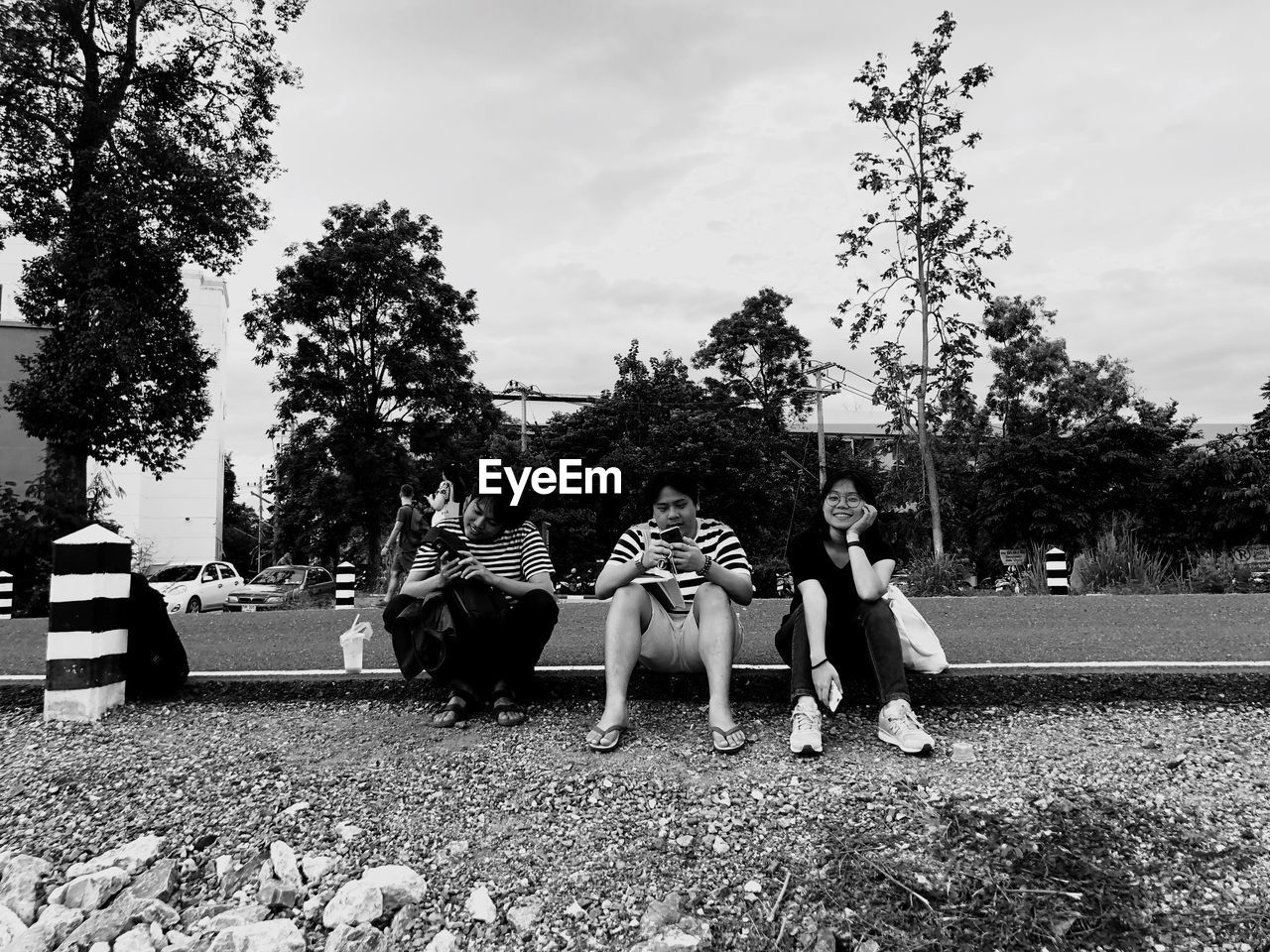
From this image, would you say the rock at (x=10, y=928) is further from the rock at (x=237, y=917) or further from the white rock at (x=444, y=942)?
the white rock at (x=444, y=942)

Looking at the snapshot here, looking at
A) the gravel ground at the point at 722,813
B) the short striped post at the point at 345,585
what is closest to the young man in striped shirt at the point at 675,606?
the gravel ground at the point at 722,813

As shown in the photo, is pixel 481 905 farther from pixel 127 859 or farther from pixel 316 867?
pixel 127 859

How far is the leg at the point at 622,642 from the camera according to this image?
3.26m

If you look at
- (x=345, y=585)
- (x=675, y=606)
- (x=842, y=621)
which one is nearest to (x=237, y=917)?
(x=675, y=606)

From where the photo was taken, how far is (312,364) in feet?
76.0

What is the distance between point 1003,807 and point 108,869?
8.99 feet

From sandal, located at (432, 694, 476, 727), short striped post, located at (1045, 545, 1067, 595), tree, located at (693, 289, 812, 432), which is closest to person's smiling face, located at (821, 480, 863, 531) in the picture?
sandal, located at (432, 694, 476, 727)

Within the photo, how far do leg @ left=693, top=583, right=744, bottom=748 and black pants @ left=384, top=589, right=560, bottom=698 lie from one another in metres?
0.70

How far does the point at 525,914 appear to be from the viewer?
2.21 metres

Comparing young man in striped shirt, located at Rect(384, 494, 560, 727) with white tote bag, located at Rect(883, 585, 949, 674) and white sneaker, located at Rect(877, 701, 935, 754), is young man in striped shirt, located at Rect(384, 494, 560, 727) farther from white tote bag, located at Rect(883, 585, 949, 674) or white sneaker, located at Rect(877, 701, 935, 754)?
white tote bag, located at Rect(883, 585, 949, 674)

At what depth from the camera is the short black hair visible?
356 centimetres

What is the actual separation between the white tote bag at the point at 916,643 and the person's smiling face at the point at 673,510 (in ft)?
2.97

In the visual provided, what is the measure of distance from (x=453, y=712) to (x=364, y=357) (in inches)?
866

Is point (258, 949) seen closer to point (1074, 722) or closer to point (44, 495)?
point (1074, 722)
